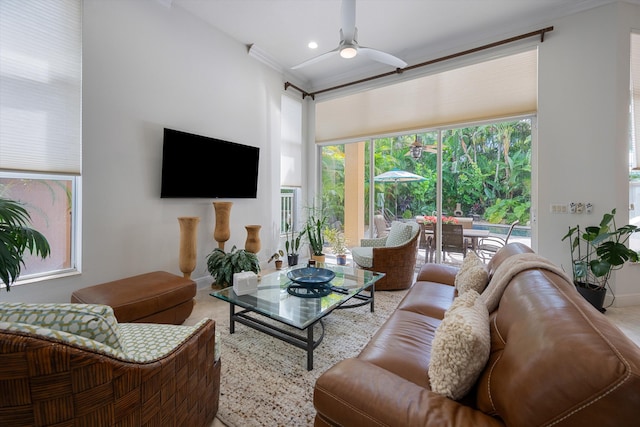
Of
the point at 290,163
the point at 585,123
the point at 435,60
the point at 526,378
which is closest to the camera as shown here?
the point at 526,378

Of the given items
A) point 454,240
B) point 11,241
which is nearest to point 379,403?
point 11,241

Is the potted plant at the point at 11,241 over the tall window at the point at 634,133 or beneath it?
beneath

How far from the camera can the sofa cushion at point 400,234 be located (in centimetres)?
365

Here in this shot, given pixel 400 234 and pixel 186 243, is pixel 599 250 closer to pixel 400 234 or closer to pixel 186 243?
pixel 400 234

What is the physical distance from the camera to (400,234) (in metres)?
3.74

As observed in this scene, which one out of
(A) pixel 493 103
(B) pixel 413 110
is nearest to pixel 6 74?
(B) pixel 413 110

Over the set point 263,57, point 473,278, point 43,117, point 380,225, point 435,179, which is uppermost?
point 263,57

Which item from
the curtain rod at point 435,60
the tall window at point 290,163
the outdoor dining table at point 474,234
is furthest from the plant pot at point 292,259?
the curtain rod at point 435,60

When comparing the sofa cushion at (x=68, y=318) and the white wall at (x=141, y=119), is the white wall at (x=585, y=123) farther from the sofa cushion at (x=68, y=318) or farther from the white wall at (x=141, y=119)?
the sofa cushion at (x=68, y=318)

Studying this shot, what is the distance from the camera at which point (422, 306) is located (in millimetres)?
1893

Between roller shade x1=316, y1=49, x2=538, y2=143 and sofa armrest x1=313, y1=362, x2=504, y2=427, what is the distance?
3895 mm

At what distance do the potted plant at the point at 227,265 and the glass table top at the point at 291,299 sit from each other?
2.22 ft

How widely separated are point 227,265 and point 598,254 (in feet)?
12.8

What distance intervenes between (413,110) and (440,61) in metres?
0.72
